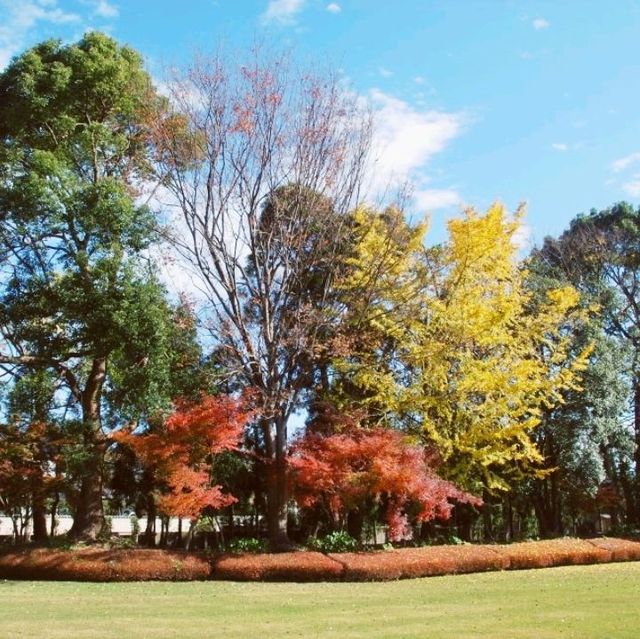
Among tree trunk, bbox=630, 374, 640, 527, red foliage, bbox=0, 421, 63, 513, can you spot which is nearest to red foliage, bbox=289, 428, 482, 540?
red foliage, bbox=0, 421, 63, 513

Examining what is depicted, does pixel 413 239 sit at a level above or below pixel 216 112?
below

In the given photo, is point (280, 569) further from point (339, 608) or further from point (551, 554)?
point (551, 554)

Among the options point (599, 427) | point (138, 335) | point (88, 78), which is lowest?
point (599, 427)

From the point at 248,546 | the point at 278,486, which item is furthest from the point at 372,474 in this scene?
the point at 248,546

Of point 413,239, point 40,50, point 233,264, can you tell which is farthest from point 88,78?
point 413,239

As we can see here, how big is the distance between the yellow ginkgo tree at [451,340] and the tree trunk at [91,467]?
6.62m

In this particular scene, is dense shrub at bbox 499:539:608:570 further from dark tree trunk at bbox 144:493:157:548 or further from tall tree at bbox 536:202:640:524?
dark tree trunk at bbox 144:493:157:548

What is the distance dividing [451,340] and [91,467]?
Result: 32.3ft

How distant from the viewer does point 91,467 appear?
18.7 m

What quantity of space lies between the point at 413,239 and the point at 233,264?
5.16m

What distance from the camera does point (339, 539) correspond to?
18.5m

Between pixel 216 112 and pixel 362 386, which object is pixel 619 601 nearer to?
pixel 362 386

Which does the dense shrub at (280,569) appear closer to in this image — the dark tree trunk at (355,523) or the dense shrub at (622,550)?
the dark tree trunk at (355,523)

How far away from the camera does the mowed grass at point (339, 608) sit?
859cm
